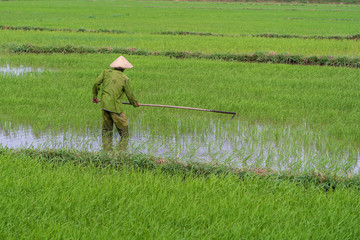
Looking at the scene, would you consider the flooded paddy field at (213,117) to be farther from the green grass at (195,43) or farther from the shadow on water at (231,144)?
the green grass at (195,43)

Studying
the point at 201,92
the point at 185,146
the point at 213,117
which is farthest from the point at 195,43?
the point at 185,146

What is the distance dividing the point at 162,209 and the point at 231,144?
2.27m

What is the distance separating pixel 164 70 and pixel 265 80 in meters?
2.13

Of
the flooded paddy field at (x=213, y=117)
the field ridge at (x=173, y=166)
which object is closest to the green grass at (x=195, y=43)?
the flooded paddy field at (x=213, y=117)

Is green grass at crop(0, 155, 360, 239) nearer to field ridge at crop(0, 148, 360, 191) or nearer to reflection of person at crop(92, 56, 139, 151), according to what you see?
field ridge at crop(0, 148, 360, 191)

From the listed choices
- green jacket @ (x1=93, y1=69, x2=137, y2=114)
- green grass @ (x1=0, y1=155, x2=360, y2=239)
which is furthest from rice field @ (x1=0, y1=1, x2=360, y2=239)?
green jacket @ (x1=93, y1=69, x2=137, y2=114)

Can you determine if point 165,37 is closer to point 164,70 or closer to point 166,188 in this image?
point 164,70

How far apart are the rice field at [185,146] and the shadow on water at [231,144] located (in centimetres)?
2

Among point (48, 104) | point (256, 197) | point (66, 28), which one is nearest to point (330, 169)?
point (256, 197)

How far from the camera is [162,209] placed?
2953 mm

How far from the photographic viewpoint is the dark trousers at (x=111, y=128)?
4.96m

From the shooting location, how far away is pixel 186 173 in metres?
4.01

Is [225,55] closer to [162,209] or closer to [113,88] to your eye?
[113,88]

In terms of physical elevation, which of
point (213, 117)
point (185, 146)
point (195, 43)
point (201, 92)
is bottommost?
point (185, 146)
